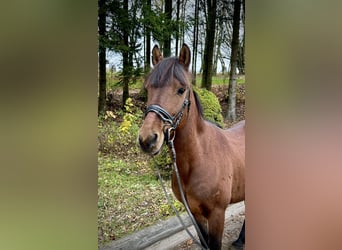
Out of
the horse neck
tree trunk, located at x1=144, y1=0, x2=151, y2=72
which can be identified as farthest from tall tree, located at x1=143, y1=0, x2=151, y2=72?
the horse neck

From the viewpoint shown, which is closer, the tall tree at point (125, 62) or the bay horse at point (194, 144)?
the bay horse at point (194, 144)

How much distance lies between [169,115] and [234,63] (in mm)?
355

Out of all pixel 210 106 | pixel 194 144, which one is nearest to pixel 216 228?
pixel 194 144

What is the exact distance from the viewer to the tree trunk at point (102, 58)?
5.20ft

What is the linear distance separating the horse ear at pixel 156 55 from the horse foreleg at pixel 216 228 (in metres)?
0.70

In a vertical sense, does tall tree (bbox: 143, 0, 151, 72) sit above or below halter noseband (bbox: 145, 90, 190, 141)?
above

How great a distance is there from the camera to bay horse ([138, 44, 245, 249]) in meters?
1.48

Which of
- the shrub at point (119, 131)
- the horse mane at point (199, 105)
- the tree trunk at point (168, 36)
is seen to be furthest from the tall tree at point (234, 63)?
the shrub at point (119, 131)

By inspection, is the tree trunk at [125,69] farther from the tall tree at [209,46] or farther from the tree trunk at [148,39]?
the tall tree at [209,46]

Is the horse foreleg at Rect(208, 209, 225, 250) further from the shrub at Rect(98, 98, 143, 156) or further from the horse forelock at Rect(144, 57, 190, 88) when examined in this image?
the horse forelock at Rect(144, 57, 190, 88)

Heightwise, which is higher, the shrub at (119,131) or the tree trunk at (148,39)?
the tree trunk at (148,39)

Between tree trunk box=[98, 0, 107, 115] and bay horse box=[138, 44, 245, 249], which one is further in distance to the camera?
tree trunk box=[98, 0, 107, 115]
